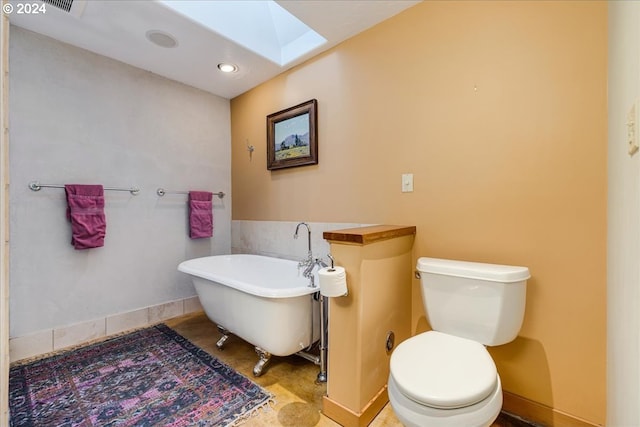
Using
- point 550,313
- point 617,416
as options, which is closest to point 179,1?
point 550,313

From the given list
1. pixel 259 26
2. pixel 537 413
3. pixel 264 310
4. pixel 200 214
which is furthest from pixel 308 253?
pixel 259 26

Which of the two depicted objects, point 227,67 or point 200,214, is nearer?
point 227,67

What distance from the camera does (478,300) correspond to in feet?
4.49

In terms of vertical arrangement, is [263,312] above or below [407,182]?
below

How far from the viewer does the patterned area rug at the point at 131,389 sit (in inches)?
58.9

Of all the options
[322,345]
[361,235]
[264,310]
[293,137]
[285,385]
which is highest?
[293,137]

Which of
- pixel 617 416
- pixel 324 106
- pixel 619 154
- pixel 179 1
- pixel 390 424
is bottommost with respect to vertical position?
pixel 390 424

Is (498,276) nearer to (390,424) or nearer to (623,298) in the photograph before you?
(623,298)

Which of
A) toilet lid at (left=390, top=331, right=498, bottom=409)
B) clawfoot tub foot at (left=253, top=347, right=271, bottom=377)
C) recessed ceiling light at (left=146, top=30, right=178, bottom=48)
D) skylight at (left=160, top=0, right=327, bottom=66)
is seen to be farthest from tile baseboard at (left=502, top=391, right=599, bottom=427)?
recessed ceiling light at (left=146, top=30, right=178, bottom=48)

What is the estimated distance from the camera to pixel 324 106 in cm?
236

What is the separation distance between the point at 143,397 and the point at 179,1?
247cm

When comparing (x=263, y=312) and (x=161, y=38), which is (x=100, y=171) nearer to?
(x=161, y=38)

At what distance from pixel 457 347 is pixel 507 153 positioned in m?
1.02

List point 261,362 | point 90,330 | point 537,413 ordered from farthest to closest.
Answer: point 90,330 → point 261,362 → point 537,413
